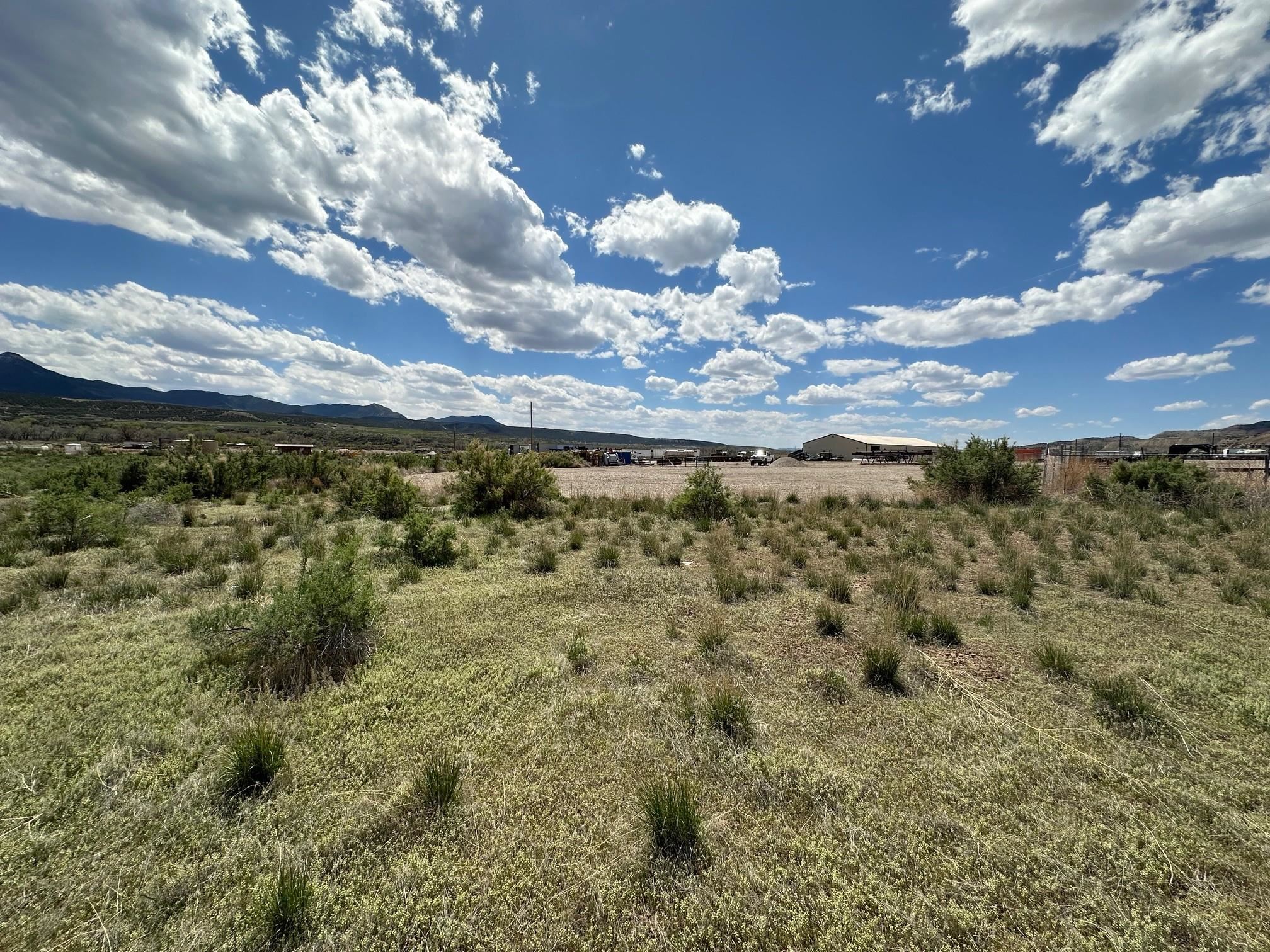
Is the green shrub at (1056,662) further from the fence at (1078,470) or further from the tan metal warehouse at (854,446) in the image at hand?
the tan metal warehouse at (854,446)

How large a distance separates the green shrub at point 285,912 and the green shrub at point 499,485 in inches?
437

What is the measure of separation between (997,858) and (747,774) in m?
1.28

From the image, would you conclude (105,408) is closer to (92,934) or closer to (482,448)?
(482,448)

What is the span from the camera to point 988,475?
15.5 metres

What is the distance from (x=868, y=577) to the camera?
7.56 m

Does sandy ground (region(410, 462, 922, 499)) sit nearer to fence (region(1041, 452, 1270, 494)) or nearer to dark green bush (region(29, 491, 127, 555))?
fence (region(1041, 452, 1270, 494))

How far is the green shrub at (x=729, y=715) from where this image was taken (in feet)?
11.3

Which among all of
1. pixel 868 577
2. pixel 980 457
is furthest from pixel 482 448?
pixel 980 457

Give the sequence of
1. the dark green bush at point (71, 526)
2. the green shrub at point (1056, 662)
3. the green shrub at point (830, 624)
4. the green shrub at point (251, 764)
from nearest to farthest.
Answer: the green shrub at point (251, 764) → the green shrub at point (1056, 662) → the green shrub at point (830, 624) → the dark green bush at point (71, 526)

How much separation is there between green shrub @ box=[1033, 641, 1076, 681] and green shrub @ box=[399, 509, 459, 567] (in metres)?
7.76

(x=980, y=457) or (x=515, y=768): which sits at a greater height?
(x=980, y=457)

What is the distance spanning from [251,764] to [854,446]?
92329 millimetres

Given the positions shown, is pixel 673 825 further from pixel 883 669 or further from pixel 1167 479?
pixel 1167 479

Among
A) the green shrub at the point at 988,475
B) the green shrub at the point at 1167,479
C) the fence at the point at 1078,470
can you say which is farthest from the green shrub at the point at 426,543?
the fence at the point at 1078,470
